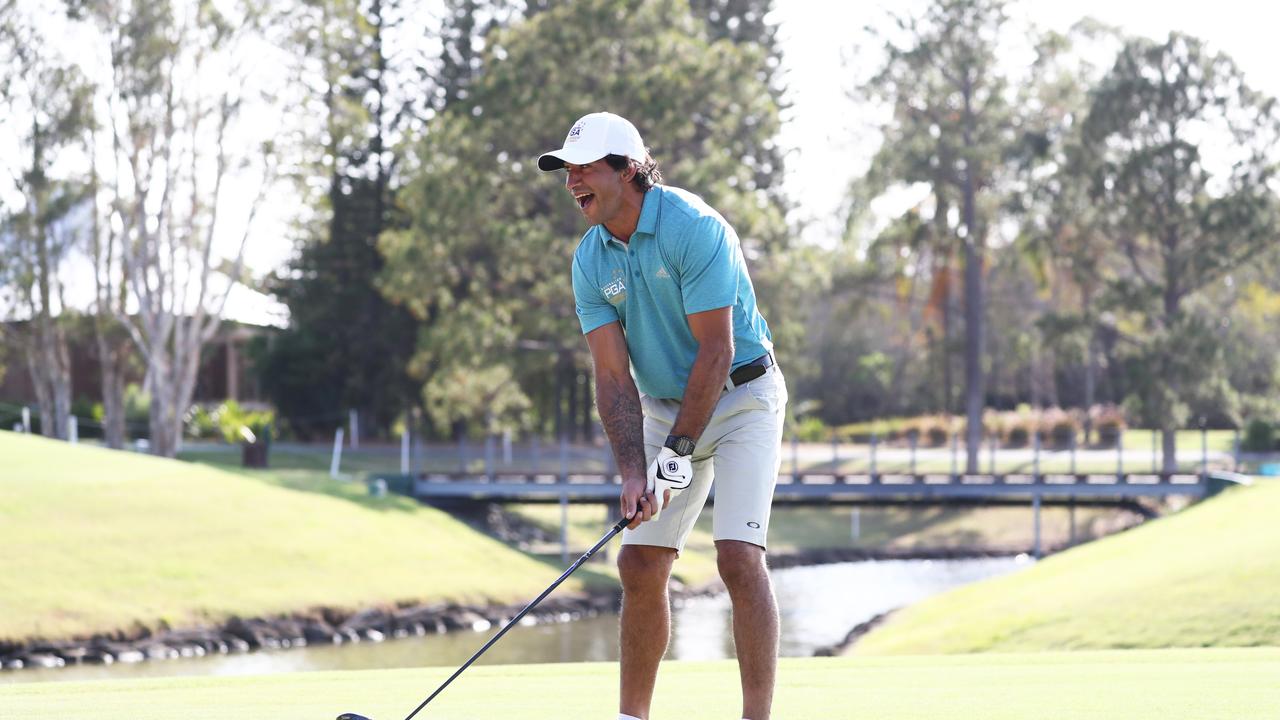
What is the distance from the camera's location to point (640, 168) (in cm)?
490

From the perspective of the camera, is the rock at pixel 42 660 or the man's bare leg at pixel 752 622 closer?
the man's bare leg at pixel 752 622

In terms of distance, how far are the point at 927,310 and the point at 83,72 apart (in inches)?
999

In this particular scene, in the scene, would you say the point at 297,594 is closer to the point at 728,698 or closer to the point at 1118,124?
the point at 728,698

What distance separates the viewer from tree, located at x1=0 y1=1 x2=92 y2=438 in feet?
118

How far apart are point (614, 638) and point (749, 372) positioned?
16.9 metres

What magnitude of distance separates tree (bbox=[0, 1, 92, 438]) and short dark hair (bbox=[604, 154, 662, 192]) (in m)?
33.4

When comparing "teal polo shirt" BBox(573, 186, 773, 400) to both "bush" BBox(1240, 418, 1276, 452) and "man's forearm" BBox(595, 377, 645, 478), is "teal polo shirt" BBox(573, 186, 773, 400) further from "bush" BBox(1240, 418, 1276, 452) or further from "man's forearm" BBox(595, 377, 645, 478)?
"bush" BBox(1240, 418, 1276, 452)

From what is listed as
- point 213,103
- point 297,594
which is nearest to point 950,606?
point 297,594

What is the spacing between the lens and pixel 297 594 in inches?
853

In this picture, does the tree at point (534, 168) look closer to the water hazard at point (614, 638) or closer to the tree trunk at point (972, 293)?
the tree trunk at point (972, 293)

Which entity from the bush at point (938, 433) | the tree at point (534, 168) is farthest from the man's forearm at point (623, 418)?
the bush at point (938, 433)

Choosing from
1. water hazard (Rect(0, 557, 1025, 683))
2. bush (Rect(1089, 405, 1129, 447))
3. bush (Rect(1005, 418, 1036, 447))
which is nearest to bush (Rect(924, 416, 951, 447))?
bush (Rect(1005, 418, 1036, 447))

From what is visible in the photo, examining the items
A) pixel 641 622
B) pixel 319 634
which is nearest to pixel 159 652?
pixel 319 634

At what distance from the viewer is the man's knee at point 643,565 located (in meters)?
4.99
